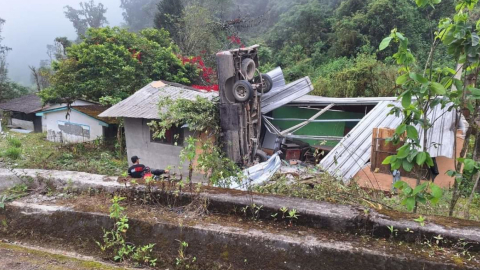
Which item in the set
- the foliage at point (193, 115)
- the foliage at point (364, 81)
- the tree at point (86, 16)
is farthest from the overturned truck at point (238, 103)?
the tree at point (86, 16)

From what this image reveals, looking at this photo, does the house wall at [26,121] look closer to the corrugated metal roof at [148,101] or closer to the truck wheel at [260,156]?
the corrugated metal roof at [148,101]

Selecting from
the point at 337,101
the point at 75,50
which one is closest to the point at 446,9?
the point at 337,101

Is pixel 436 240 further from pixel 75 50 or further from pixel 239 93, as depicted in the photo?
pixel 75 50

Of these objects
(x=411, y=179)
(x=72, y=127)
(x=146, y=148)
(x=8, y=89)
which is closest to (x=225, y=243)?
(x=411, y=179)

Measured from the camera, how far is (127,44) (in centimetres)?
1703

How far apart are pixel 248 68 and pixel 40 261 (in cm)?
882

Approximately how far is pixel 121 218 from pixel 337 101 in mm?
9537

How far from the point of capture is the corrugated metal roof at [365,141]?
7.09 m

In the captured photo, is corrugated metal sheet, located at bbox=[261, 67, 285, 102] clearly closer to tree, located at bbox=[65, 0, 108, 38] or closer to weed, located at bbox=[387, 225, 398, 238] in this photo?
weed, located at bbox=[387, 225, 398, 238]

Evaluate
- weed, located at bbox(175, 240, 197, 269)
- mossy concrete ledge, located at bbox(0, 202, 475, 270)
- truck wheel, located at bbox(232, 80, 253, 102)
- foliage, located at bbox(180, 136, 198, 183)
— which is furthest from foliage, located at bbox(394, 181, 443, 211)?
truck wheel, located at bbox(232, 80, 253, 102)

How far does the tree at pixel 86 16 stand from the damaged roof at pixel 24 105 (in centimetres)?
2894

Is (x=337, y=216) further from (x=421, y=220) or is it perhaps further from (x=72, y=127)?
(x=72, y=127)

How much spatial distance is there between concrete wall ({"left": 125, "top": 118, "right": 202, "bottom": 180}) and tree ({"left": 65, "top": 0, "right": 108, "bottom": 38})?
1955 inches

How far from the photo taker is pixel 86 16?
55594 millimetres
